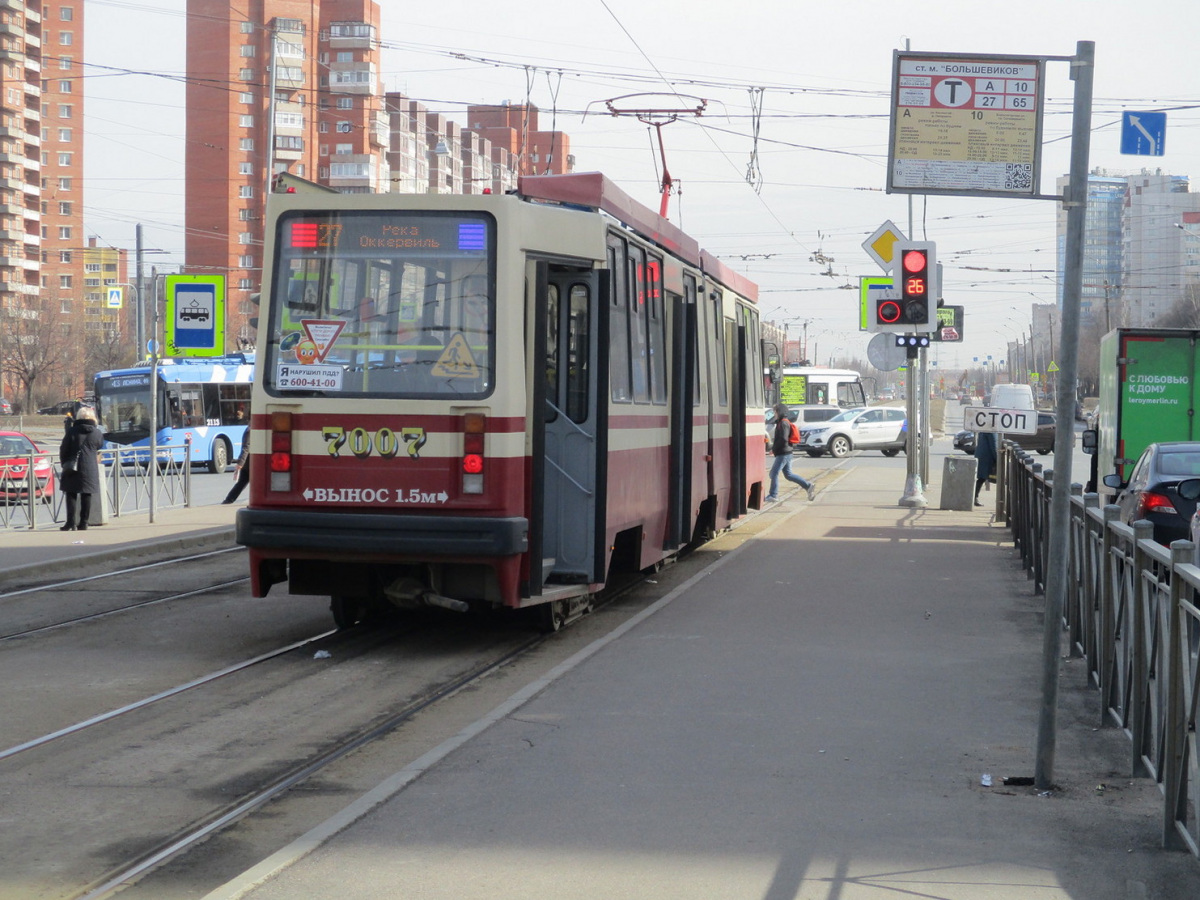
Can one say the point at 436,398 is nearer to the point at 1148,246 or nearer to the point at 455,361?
the point at 455,361

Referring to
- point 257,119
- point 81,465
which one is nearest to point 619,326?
point 81,465

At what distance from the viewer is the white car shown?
49.0 metres

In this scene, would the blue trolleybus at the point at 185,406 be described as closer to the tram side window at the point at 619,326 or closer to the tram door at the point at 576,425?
the tram side window at the point at 619,326

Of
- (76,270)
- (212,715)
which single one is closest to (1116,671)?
(212,715)

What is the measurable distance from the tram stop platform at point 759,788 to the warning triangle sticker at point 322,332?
2467mm

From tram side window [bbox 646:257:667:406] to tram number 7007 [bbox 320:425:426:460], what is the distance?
3.07 meters

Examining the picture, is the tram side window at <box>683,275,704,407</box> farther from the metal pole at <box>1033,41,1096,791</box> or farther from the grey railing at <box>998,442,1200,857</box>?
the metal pole at <box>1033,41,1096,791</box>

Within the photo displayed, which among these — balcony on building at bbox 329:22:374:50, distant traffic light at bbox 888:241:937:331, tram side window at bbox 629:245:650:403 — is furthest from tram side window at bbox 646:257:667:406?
balcony on building at bbox 329:22:374:50

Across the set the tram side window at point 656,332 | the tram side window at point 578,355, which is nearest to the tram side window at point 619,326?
the tram side window at point 578,355

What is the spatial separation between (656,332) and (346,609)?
3436mm

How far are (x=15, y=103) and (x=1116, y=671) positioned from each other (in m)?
106

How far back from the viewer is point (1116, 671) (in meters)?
7.32

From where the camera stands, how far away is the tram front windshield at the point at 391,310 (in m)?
9.49

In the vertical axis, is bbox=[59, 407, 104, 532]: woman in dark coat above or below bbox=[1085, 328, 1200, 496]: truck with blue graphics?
below
